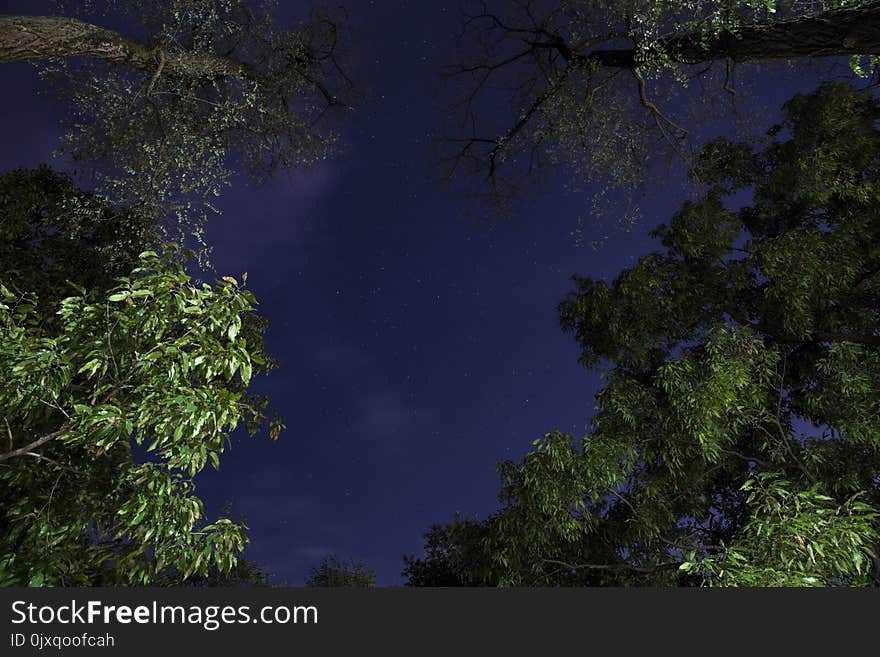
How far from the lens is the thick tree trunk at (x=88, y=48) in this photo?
21.8 feet

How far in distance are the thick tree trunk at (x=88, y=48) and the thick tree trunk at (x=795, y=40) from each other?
649 centimetres

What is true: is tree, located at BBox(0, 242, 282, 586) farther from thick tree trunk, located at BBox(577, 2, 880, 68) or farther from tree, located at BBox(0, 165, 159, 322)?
thick tree trunk, located at BBox(577, 2, 880, 68)

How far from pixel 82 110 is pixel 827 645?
1093cm

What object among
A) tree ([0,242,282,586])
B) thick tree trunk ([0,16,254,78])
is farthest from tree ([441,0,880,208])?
tree ([0,242,282,586])

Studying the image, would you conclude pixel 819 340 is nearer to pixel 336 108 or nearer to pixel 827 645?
pixel 827 645

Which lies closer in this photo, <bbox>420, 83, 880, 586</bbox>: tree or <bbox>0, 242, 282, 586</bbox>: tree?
<bbox>0, 242, 282, 586</bbox>: tree

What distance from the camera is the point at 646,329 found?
10.5 m

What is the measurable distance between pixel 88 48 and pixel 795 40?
7804mm

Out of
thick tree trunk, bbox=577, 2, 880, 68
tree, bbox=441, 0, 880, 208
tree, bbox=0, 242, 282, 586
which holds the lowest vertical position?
tree, bbox=0, 242, 282, 586

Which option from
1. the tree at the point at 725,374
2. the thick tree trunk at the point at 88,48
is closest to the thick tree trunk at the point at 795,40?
the tree at the point at 725,374

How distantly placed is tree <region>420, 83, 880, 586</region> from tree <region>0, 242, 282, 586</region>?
4.98m

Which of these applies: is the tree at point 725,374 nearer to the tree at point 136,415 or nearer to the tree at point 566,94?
the tree at point 566,94

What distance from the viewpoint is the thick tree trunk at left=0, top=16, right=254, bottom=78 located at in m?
6.64

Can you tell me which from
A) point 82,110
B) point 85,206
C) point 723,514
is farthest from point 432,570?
point 82,110
